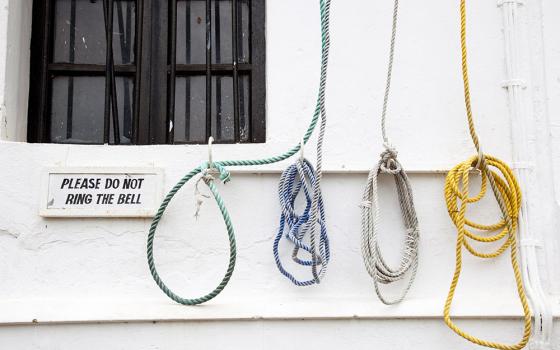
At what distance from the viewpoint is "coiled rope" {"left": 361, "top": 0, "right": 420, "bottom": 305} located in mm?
2051

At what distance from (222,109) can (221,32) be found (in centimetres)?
35

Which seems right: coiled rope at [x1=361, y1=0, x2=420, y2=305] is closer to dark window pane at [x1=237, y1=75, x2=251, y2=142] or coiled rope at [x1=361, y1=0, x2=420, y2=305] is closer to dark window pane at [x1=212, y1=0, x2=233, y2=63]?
dark window pane at [x1=237, y1=75, x2=251, y2=142]

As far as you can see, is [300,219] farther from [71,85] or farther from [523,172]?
[71,85]

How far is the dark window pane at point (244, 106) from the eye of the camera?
2.43m

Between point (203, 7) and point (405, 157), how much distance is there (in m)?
1.12

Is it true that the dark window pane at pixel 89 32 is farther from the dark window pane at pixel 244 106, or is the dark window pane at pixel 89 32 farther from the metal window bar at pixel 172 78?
the dark window pane at pixel 244 106

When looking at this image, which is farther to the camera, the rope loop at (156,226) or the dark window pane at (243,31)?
the dark window pane at (243,31)

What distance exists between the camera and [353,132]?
2.25m

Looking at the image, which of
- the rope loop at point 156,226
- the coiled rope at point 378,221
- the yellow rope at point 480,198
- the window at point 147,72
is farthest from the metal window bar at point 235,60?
the yellow rope at point 480,198

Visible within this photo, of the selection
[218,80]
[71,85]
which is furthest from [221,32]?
[71,85]

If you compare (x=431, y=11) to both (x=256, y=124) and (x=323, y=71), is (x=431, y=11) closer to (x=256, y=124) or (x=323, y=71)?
(x=323, y=71)

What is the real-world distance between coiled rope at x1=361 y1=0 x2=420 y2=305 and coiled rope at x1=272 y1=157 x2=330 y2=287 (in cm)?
16

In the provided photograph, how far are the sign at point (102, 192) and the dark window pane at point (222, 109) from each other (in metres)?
0.38

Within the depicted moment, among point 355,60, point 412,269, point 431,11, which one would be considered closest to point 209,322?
point 412,269
